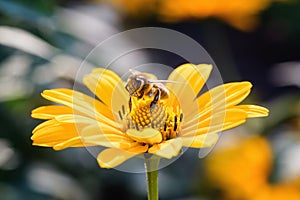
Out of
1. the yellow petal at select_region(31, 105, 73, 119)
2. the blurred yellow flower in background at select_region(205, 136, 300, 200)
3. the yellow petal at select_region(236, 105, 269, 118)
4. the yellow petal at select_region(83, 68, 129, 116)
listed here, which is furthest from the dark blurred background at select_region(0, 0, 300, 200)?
the yellow petal at select_region(236, 105, 269, 118)

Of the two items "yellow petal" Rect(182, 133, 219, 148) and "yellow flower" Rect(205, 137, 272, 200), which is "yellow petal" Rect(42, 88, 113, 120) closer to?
"yellow petal" Rect(182, 133, 219, 148)

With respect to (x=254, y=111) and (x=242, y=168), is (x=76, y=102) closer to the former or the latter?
(x=254, y=111)

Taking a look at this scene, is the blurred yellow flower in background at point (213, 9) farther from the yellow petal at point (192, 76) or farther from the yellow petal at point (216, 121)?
the yellow petal at point (216, 121)

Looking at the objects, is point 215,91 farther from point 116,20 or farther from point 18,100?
point 116,20

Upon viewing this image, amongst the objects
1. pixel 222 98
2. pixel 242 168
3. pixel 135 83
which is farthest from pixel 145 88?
pixel 242 168

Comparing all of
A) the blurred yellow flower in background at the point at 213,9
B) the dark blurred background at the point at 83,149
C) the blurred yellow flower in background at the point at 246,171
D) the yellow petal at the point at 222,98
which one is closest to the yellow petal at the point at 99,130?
the yellow petal at the point at 222,98

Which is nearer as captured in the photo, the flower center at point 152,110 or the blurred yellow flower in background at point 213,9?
the flower center at point 152,110
